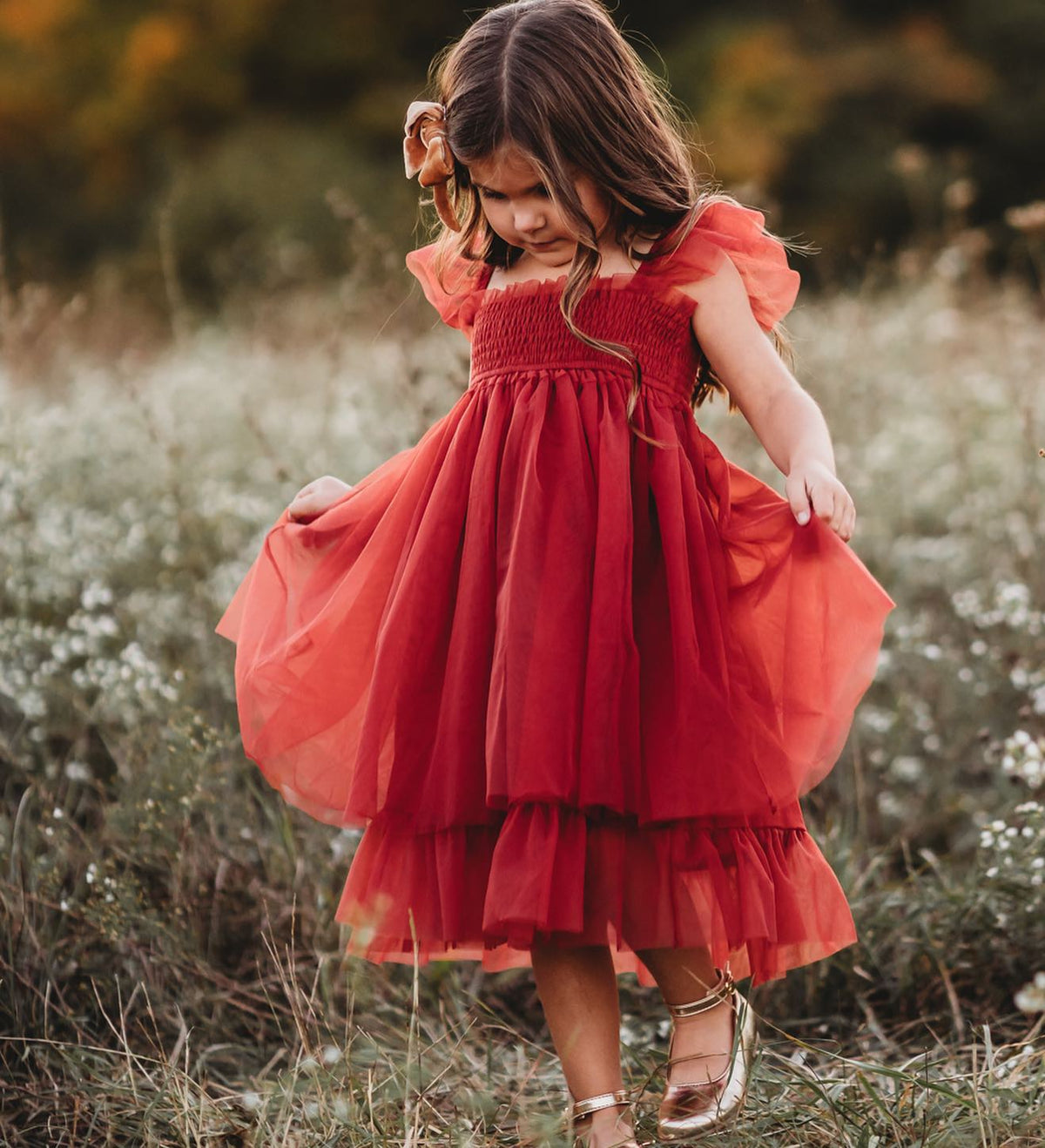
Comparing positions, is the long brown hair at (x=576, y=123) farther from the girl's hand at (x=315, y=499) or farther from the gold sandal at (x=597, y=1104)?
the gold sandal at (x=597, y=1104)

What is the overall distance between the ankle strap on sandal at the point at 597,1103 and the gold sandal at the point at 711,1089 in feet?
0.30

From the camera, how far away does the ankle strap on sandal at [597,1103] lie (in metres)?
1.86

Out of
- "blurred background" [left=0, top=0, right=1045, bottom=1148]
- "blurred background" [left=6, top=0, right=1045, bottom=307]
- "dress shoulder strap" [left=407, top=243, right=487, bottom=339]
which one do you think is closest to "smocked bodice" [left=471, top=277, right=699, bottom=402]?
"dress shoulder strap" [left=407, top=243, right=487, bottom=339]

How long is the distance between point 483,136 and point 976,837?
5.97 feet

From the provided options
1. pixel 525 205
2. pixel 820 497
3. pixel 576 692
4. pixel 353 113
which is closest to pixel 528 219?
pixel 525 205

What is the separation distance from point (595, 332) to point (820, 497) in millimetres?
401

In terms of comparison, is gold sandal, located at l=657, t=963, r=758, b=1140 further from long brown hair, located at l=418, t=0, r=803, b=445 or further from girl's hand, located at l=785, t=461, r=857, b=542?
long brown hair, located at l=418, t=0, r=803, b=445

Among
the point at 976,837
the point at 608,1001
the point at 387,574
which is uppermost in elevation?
the point at 387,574

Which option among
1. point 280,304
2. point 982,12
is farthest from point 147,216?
point 982,12

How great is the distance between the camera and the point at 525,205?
197 centimetres

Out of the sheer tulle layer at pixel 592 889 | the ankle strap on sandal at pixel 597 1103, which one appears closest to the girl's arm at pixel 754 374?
the sheer tulle layer at pixel 592 889

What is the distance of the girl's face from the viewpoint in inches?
77.2

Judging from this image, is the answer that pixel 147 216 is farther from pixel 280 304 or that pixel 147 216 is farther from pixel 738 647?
pixel 738 647

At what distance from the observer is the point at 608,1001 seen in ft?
6.32
